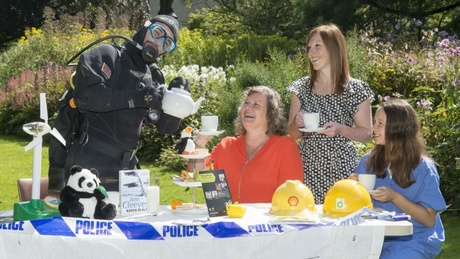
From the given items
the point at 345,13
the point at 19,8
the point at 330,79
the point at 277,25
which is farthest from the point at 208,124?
the point at 19,8

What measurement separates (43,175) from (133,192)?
19.9 feet

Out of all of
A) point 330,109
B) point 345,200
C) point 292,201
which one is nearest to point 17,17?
point 330,109

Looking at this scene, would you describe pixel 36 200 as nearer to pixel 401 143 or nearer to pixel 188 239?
pixel 188 239

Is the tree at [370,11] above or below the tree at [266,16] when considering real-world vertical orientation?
below

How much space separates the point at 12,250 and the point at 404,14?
11.1m

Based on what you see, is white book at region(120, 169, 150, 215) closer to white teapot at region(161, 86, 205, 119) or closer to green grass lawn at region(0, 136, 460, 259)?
white teapot at region(161, 86, 205, 119)

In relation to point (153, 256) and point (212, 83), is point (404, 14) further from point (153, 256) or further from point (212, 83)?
point (153, 256)

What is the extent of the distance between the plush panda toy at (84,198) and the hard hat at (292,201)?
28.7 inches

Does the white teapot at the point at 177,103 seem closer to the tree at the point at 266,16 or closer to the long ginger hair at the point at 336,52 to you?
the long ginger hair at the point at 336,52

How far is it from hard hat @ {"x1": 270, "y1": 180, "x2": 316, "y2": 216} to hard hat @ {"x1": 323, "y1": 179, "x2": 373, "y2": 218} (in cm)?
9

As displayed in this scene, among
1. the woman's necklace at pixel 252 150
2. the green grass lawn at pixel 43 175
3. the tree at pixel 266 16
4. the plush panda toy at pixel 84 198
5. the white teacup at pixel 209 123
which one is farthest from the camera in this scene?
the tree at pixel 266 16

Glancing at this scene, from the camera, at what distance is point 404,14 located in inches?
521

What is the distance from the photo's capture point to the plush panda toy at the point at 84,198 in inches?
128

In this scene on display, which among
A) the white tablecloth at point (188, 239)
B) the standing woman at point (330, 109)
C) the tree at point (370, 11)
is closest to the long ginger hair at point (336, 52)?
the standing woman at point (330, 109)
